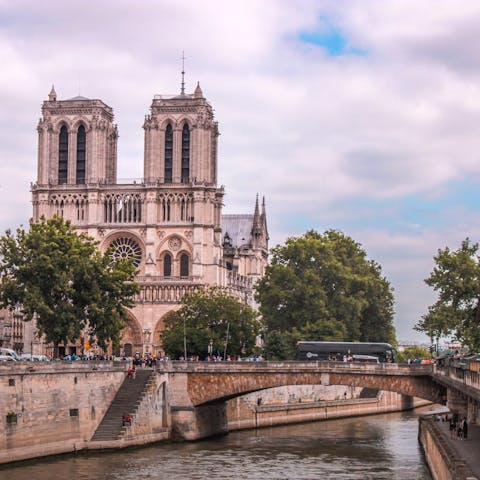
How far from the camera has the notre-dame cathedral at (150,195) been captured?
129 meters

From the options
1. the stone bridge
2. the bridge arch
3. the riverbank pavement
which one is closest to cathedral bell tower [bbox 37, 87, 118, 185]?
the stone bridge

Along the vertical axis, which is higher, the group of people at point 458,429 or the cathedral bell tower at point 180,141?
the cathedral bell tower at point 180,141

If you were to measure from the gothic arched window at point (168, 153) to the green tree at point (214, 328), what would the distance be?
1079 inches

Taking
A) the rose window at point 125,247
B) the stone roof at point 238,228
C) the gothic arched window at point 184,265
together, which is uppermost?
the stone roof at point 238,228

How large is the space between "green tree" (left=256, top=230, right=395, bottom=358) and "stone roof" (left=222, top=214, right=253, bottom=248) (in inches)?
2015

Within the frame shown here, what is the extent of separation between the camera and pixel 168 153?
13362 centimetres

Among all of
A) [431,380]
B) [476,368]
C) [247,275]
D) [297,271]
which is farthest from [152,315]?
[476,368]

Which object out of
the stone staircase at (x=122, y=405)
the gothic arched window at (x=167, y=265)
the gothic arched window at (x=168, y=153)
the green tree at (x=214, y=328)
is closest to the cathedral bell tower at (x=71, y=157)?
the gothic arched window at (x=168, y=153)

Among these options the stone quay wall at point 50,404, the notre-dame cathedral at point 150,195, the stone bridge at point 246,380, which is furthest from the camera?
the notre-dame cathedral at point 150,195

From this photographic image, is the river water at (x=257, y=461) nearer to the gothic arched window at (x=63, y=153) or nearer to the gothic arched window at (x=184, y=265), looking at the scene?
the gothic arched window at (x=184, y=265)

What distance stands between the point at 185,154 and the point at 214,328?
3232 cm

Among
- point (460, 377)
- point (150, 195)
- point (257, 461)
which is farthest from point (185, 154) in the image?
point (460, 377)

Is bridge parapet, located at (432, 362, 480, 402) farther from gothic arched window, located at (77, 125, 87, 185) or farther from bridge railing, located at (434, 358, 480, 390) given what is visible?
gothic arched window, located at (77, 125, 87, 185)

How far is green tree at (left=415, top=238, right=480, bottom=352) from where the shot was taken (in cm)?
8494
